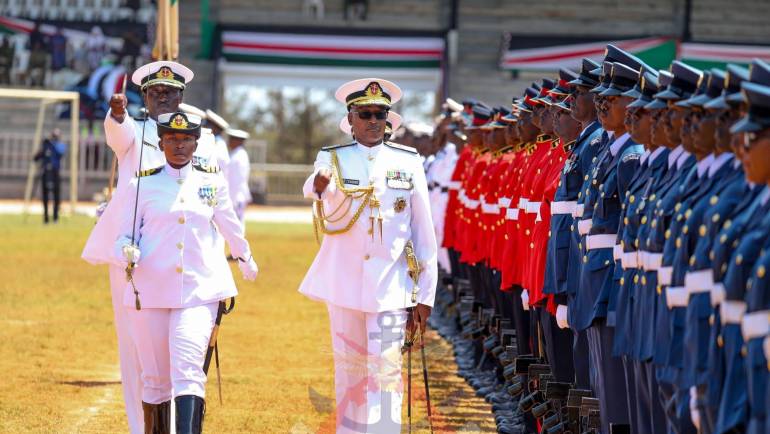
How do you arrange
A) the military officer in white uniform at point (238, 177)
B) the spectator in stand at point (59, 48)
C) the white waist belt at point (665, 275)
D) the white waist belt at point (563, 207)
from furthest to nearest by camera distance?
the spectator in stand at point (59, 48) → the military officer in white uniform at point (238, 177) → the white waist belt at point (563, 207) → the white waist belt at point (665, 275)

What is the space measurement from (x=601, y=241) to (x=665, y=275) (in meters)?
1.38

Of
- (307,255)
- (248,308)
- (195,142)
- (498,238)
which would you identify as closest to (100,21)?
(307,255)

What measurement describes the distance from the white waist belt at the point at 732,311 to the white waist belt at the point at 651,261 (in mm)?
922

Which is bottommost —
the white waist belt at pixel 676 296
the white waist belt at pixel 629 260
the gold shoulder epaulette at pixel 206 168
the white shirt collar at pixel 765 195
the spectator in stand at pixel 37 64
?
the spectator in stand at pixel 37 64

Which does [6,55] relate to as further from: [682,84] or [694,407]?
[694,407]

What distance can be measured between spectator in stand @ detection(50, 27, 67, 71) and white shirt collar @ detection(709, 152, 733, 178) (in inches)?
1403

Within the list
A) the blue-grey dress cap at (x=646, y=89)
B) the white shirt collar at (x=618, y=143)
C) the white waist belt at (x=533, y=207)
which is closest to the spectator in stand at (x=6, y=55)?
the white waist belt at (x=533, y=207)

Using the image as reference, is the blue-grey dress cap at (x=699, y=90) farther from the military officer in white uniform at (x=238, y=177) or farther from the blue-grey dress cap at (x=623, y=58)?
the military officer in white uniform at (x=238, y=177)

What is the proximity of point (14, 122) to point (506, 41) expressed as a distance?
13.6 m

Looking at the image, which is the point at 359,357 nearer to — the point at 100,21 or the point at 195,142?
the point at 195,142

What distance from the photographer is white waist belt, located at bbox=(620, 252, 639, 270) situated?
268 inches

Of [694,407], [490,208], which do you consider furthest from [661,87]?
[490,208]

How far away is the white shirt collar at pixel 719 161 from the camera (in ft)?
19.2

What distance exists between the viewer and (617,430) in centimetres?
730
